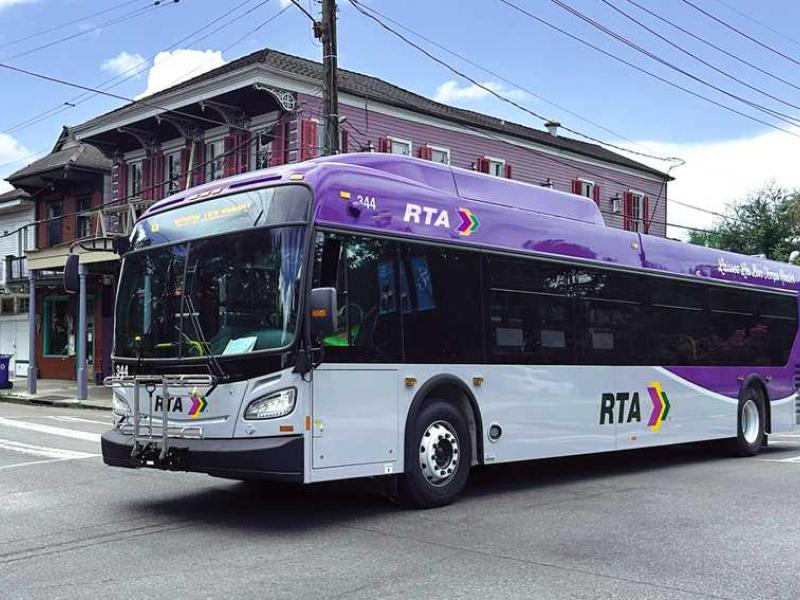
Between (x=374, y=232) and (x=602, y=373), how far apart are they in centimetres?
407

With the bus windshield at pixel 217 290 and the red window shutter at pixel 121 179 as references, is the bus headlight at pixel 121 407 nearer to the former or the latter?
the bus windshield at pixel 217 290

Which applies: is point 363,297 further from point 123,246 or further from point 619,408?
point 619,408

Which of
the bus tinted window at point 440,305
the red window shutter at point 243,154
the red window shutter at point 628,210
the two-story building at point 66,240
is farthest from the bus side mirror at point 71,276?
the red window shutter at point 628,210

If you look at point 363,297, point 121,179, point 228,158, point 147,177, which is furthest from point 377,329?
point 121,179

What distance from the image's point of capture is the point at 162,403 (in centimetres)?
743

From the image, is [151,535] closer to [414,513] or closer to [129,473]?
[414,513]

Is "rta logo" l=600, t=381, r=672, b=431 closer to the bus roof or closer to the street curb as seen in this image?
the bus roof

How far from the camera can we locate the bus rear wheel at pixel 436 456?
7793mm

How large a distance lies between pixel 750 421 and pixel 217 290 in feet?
31.1

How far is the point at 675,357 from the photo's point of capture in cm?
1151

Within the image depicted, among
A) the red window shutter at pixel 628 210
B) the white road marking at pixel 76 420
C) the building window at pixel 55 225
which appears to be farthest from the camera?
the red window shutter at pixel 628 210

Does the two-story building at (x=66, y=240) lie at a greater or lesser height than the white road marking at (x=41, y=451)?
greater

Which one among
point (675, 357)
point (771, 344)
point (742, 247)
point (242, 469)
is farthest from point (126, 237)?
point (742, 247)

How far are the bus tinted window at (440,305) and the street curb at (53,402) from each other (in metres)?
15.2
